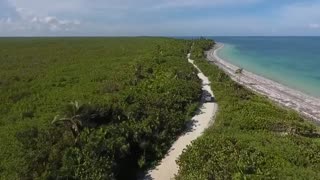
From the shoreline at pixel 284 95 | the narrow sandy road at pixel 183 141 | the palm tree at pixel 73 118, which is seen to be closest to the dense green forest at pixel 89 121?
the palm tree at pixel 73 118

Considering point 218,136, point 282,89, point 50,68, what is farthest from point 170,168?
point 50,68

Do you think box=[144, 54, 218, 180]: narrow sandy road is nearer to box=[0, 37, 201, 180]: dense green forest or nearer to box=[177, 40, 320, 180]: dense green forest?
box=[0, 37, 201, 180]: dense green forest

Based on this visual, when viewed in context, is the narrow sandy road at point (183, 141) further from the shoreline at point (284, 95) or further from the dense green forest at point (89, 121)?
the shoreline at point (284, 95)

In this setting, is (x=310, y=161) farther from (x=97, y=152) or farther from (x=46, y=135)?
(x=46, y=135)

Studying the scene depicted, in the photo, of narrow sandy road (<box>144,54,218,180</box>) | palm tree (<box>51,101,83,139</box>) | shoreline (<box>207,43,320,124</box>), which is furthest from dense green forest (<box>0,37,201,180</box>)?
shoreline (<box>207,43,320,124</box>)

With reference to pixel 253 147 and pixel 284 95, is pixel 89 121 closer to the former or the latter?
pixel 253 147

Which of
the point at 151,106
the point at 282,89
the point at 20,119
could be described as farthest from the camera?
the point at 282,89
